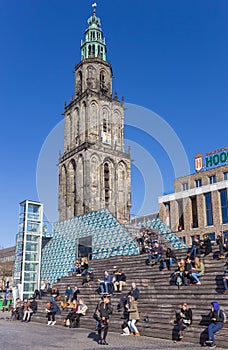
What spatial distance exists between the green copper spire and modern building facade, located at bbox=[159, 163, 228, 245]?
42731 mm

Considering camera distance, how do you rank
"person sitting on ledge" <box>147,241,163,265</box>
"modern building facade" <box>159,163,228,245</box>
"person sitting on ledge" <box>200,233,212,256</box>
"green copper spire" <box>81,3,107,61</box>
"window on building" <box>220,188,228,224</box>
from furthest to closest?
1. "green copper spire" <box>81,3,107,61</box>
2. "modern building facade" <box>159,163,228,245</box>
3. "window on building" <box>220,188,228,224</box>
4. "person sitting on ledge" <box>147,241,163,265</box>
5. "person sitting on ledge" <box>200,233,212,256</box>

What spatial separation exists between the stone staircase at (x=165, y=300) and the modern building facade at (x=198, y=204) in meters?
22.2

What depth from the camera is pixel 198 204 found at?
147 ft

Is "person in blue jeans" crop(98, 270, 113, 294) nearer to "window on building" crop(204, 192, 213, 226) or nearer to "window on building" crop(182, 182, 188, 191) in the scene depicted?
"window on building" crop(204, 192, 213, 226)

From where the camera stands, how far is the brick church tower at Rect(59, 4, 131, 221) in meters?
68.8

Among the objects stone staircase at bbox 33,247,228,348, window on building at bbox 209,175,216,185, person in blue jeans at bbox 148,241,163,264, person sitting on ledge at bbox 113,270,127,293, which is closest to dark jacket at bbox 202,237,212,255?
stone staircase at bbox 33,247,228,348

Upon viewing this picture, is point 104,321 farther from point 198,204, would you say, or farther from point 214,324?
point 198,204

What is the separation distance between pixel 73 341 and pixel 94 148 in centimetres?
5799

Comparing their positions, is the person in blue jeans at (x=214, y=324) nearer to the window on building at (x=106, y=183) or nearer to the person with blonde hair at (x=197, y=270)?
the person with blonde hair at (x=197, y=270)

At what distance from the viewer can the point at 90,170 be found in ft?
224

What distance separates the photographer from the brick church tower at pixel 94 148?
6875 centimetres

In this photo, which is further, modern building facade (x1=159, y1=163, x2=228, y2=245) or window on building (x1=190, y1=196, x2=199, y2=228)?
window on building (x1=190, y1=196, x2=199, y2=228)

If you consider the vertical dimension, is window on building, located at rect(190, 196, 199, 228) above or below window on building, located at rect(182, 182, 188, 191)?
below

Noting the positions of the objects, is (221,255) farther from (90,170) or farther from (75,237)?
(90,170)
